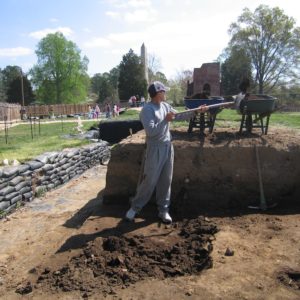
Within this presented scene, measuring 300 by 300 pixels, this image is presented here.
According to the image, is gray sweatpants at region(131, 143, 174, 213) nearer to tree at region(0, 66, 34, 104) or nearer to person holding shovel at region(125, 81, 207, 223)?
person holding shovel at region(125, 81, 207, 223)

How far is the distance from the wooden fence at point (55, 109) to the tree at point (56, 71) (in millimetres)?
23640

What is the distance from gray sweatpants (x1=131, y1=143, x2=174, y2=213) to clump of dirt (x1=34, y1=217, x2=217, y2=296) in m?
0.55

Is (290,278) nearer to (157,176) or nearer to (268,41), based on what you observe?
(157,176)

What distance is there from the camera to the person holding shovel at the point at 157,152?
16.3ft

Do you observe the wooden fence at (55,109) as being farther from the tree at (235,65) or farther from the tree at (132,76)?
the tree at (235,65)

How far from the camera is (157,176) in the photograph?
5.14m

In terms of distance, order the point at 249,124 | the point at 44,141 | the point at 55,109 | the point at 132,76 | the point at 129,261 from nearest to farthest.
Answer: the point at 129,261, the point at 249,124, the point at 44,141, the point at 55,109, the point at 132,76

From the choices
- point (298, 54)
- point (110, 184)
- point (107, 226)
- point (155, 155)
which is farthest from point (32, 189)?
point (298, 54)

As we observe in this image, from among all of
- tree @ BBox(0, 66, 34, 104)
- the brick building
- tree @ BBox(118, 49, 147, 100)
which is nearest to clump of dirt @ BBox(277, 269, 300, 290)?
the brick building

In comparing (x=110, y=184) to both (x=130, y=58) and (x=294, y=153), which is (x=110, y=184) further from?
(x=130, y=58)

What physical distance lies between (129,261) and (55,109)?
4273cm

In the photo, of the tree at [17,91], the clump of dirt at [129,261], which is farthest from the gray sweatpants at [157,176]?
the tree at [17,91]

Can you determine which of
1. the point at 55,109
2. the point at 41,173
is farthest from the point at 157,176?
the point at 55,109

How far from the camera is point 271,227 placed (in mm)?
4914
